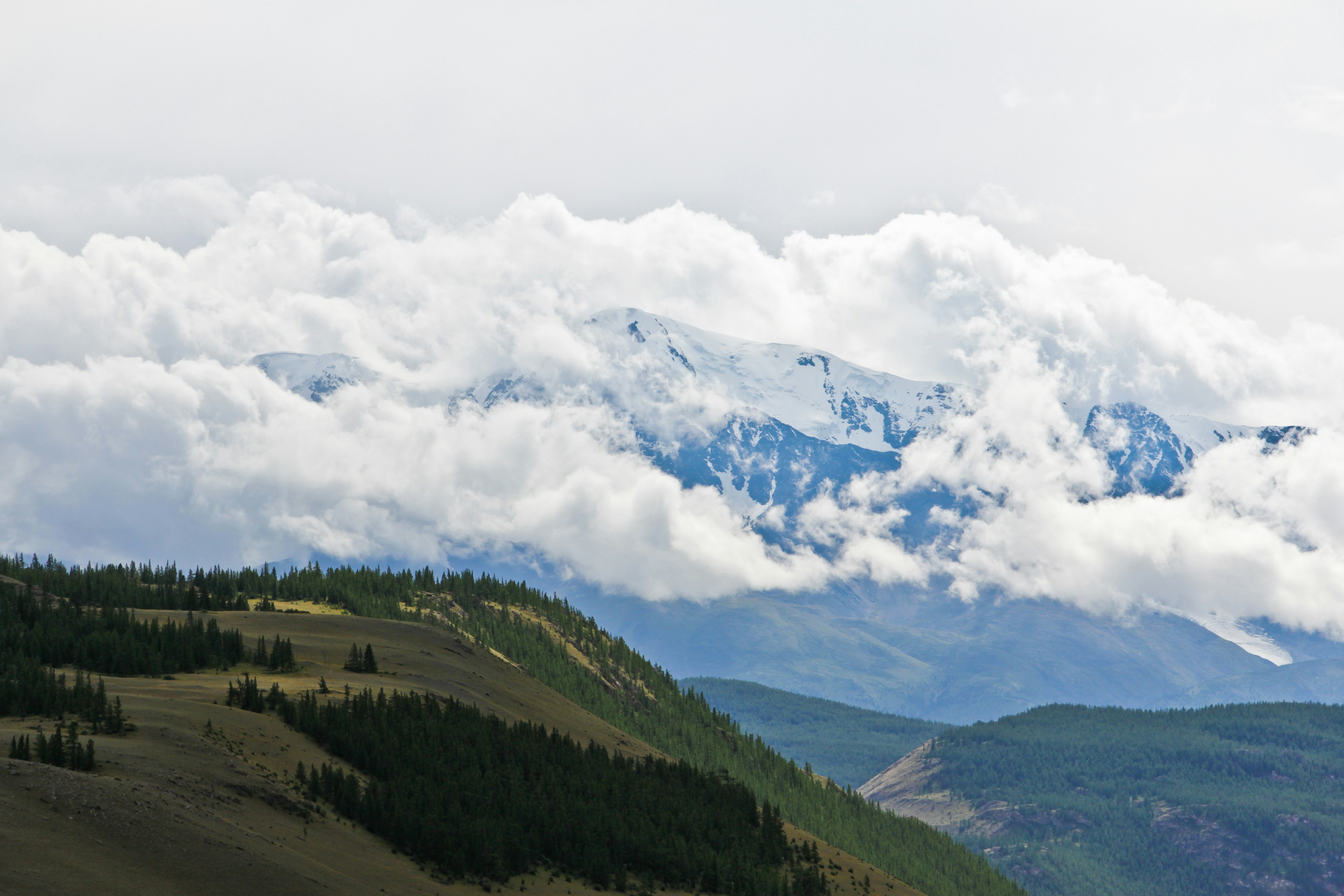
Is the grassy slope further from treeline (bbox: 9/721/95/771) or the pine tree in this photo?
the pine tree

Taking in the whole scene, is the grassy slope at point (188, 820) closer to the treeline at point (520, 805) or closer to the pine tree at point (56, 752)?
the pine tree at point (56, 752)

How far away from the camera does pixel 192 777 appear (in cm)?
7175

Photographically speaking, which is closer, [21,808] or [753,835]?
[21,808]

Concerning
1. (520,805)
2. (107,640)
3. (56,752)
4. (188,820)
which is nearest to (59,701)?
(56,752)

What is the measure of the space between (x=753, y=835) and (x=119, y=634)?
6768 centimetres

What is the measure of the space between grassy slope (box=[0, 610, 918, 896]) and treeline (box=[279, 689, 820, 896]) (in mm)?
2837

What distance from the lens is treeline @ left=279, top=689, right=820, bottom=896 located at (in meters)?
82.8

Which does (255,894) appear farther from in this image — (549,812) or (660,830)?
(660,830)

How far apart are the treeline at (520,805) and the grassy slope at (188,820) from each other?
2837mm

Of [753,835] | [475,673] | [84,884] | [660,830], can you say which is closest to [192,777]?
[84,884]

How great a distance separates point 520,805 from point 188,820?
3739cm

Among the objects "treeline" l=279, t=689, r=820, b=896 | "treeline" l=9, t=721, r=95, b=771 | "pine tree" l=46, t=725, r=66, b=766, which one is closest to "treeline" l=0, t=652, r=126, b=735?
"treeline" l=9, t=721, r=95, b=771

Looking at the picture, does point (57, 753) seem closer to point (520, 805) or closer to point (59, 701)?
point (59, 701)

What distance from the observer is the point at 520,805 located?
319ft
